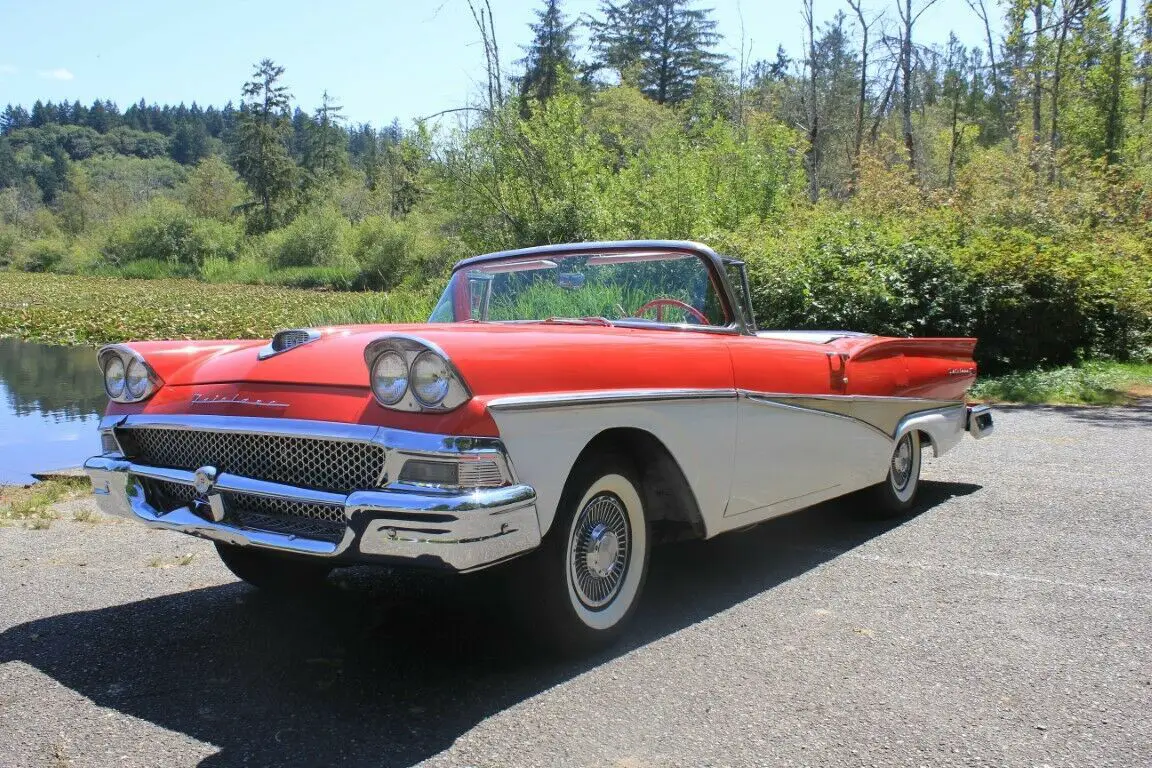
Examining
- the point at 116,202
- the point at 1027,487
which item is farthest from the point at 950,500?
the point at 116,202

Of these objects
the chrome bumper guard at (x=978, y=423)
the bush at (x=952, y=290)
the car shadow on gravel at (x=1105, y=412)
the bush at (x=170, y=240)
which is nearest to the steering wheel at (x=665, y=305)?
the chrome bumper guard at (x=978, y=423)

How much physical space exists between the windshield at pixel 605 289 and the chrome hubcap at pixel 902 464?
1.77 metres

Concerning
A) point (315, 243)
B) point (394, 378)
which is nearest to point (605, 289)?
point (394, 378)

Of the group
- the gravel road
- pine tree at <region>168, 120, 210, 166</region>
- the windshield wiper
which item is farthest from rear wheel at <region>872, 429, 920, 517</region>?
pine tree at <region>168, 120, 210, 166</region>

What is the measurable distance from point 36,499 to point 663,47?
176 feet

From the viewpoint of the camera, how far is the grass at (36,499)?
17.4 ft

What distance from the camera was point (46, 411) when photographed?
34.5 feet

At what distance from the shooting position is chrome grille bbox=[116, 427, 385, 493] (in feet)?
9.12

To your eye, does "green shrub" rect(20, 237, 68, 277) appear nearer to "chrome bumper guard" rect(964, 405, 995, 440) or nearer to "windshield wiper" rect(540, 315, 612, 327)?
"chrome bumper guard" rect(964, 405, 995, 440)

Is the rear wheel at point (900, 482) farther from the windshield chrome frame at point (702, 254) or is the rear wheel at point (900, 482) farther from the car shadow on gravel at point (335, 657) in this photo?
the windshield chrome frame at point (702, 254)

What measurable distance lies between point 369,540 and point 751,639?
152 cm

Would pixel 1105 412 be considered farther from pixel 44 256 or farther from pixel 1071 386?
pixel 44 256

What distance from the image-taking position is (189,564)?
4.50 m

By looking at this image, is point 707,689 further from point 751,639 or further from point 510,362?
point 510,362
